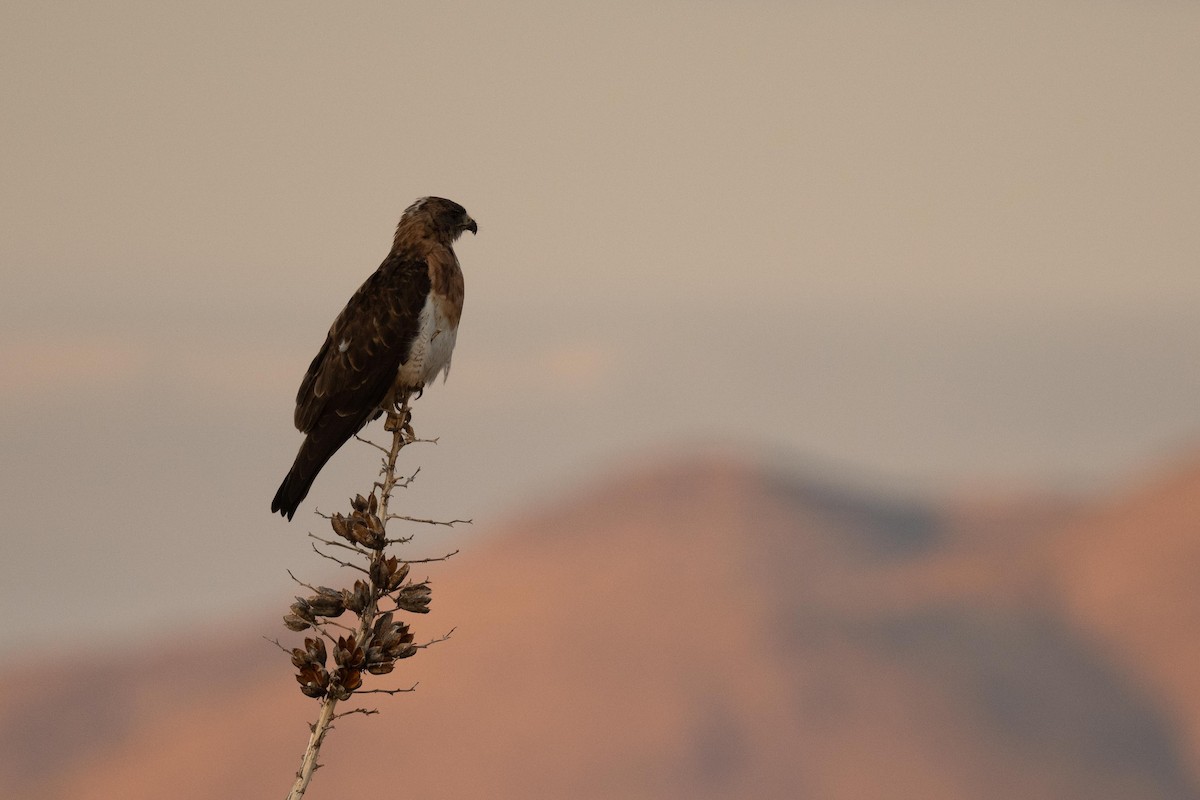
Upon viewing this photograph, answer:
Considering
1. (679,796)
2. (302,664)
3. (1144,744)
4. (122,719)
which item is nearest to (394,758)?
(679,796)

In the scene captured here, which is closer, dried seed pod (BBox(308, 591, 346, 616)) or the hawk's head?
dried seed pod (BBox(308, 591, 346, 616))

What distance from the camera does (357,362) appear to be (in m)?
14.9

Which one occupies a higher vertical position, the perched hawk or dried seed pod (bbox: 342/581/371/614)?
the perched hawk

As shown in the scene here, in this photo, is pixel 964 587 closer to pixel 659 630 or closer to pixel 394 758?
pixel 659 630

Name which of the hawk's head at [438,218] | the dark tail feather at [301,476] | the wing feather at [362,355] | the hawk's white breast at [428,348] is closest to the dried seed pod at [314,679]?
the dark tail feather at [301,476]

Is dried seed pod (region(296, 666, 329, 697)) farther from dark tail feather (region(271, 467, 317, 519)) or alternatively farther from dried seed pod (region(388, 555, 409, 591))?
dark tail feather (region(271, 467, 317, 519))

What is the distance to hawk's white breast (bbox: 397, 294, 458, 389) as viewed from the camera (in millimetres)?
15086

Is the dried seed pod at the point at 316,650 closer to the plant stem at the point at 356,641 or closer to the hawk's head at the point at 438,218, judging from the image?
the plant stem at the point at 356,641

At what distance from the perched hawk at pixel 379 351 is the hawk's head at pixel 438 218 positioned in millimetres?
493

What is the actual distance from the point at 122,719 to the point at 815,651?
61.2m

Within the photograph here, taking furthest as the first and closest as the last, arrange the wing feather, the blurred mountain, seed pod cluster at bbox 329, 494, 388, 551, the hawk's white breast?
the blurred mountain < the hawk's white breast < the wing feather < seed pod cluster at bbox 329, 494, 388, 551

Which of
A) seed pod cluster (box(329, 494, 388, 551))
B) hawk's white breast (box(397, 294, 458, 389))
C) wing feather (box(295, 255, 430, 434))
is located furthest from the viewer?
hawk's white breast (box(397, 294, 458, 389))

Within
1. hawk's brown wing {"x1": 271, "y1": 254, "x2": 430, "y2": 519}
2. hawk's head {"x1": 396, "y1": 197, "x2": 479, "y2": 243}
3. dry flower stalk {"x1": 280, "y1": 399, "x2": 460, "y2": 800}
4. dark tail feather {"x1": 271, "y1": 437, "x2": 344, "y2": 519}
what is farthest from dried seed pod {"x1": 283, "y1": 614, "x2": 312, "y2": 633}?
hawk's head {"x1": 396, "y1": 197, "x2": 479, "y2": 243}

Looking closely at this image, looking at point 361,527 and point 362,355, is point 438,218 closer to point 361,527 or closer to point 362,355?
point 362,355
